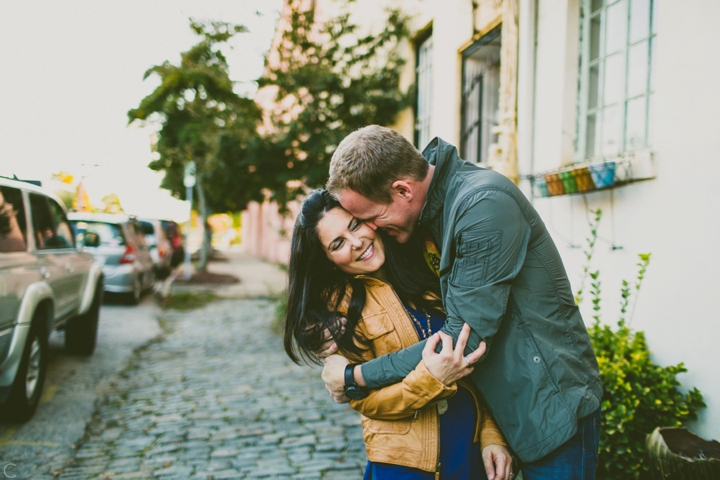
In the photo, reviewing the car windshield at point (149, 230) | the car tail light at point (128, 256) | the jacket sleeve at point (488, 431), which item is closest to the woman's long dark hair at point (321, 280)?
the jacket sleeve at point (488, 431)

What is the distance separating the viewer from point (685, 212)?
3330mm

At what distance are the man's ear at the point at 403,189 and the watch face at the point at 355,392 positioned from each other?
71 cm

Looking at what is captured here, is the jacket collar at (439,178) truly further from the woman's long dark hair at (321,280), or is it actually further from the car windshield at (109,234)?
the car windshield at (109,234)

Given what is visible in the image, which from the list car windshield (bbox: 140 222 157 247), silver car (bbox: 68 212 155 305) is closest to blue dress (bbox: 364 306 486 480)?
silver car (bbox: 68 212 155 305)

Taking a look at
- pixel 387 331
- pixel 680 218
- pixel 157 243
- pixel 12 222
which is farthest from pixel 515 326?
pixel 157 243

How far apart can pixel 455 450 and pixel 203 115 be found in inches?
494

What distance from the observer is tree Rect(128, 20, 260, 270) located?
9.54 m

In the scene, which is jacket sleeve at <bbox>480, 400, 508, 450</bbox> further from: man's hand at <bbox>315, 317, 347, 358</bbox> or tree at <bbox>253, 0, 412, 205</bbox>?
tree at <bbox>253, 0, 412, 205</bbox>

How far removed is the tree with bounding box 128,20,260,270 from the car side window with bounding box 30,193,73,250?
3526 mm

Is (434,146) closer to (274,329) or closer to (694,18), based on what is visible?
(694,18)

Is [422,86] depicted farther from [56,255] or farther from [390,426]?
[390,426]

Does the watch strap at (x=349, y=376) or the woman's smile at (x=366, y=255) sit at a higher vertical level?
the woman's smile at (x=366, y=255)

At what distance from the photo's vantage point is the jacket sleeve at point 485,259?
65.0 inches

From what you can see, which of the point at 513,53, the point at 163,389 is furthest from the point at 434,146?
the point at 163,389
